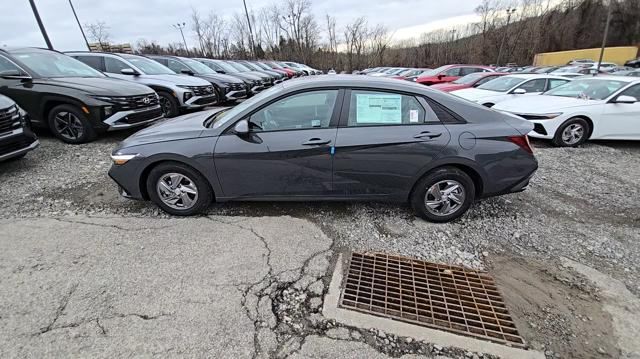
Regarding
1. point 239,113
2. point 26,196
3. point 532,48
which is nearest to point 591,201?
point 239,113

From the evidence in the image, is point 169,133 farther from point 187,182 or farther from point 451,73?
point 451,73

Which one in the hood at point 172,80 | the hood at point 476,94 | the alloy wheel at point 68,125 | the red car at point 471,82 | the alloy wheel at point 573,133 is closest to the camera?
the alloy wheel at point 68,125

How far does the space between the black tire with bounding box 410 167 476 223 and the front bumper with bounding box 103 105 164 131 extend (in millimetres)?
5217

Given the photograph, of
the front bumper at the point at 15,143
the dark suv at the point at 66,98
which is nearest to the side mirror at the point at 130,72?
the dark suv at the point at 66,98

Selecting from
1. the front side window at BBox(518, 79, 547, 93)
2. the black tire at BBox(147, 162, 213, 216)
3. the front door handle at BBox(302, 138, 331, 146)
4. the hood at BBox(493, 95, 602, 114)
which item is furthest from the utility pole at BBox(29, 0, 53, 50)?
Answer: the front side window at BBox(518, 79, 547, 93)

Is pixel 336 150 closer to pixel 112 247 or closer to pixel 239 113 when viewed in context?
pixel 239 113

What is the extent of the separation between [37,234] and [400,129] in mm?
3799

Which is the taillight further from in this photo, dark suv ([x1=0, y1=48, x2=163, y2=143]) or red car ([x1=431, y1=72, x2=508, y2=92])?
red car ([x1=431, y1=72, x2=508, y2=92])

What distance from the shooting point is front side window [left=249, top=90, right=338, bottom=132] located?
305cm

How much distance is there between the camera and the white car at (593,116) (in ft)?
19.0

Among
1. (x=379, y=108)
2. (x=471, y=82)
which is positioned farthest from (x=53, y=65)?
(x=471, y=82)

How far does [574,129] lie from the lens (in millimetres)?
5906

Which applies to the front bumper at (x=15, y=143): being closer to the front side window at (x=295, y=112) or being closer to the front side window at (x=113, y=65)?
the front side window at (x=295, y=112)

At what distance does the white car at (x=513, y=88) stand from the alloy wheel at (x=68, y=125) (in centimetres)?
881
